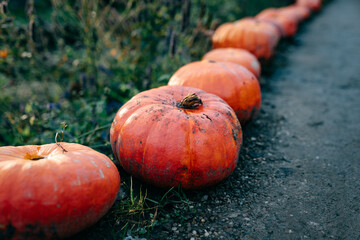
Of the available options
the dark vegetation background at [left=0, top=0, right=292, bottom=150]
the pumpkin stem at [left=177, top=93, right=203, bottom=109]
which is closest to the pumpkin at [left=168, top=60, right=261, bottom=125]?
the dark vegetation background at [left=0, top=0, right=292, bottom=150]

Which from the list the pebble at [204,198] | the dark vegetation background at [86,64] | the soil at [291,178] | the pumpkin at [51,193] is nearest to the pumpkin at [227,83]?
the soil at [291,178]

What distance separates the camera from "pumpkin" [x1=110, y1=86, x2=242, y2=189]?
201 cm

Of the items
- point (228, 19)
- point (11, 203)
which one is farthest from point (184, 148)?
point (228, 19)

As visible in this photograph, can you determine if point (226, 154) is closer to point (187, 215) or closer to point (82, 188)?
point (187, 215)

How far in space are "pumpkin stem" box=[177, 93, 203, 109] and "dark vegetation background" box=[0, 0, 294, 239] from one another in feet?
2.15

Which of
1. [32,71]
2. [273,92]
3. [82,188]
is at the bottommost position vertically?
[273,92]

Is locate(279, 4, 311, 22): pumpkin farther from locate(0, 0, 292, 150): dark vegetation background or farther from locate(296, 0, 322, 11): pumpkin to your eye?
locate(0, 0, 292, 150): dark vegetation background

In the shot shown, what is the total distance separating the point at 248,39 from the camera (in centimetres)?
475

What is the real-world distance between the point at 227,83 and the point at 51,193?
1915mm

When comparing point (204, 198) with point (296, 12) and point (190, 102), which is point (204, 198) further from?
point (296, 12)

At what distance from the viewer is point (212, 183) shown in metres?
2.15

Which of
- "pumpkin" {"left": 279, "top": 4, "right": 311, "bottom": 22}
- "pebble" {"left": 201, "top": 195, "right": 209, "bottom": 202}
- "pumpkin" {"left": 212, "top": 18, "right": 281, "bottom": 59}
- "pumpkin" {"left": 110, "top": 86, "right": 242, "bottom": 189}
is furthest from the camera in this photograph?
"pumpkin" {"left": 279, "top": 4, "right": 311, "bottom": 22}

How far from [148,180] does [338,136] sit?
2.24m

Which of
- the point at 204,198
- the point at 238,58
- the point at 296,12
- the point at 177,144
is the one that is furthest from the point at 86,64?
the point at 296,12
